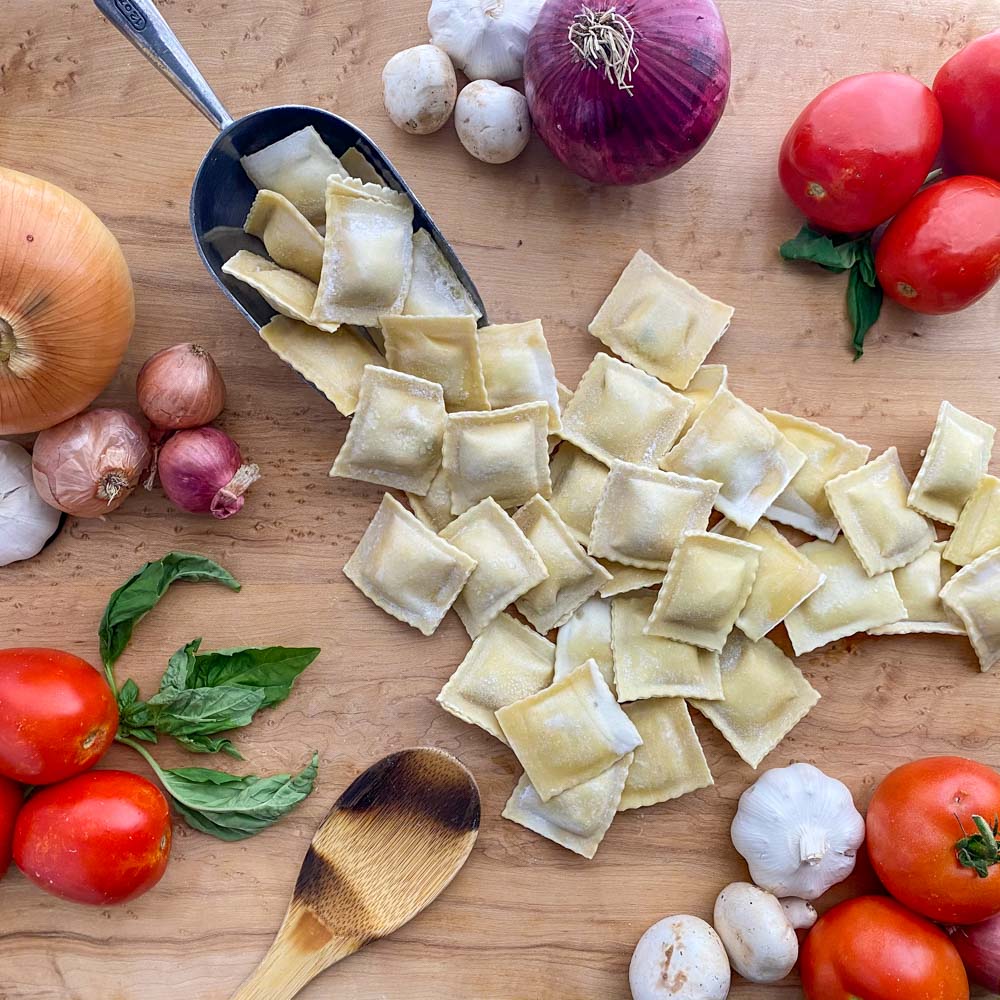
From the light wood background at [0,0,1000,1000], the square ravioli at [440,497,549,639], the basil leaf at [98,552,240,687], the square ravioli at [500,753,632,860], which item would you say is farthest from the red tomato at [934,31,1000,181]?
the basil leaf at [98,552,240,687]

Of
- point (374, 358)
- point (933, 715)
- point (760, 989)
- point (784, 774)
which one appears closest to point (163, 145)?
point (374, 358)

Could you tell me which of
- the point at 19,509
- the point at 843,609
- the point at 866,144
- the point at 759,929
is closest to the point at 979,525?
the point at 843,609

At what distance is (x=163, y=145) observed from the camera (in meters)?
2.04

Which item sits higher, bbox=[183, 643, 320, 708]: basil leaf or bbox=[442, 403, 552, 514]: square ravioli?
bbox=[442, 403, 552, 514]: square ravioli

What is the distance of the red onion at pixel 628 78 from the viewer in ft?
5.71

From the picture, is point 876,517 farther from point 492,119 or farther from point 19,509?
point 19,509

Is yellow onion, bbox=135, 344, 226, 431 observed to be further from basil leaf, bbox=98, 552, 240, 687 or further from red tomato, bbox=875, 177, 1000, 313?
red tomato, bbox=875, 177, 1000, 313

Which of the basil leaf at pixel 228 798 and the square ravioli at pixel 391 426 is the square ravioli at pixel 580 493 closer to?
the square ravioli at pixel 391 426

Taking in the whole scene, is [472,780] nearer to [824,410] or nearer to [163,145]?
[824,410]

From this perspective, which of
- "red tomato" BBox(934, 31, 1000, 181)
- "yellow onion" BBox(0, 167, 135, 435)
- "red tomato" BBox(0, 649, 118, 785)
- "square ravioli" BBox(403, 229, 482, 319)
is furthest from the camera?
"square ravioli" BBox(403, 229, 482, 319)

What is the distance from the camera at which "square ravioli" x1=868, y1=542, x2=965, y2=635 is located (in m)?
2.07

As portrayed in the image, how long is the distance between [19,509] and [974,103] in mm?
2266

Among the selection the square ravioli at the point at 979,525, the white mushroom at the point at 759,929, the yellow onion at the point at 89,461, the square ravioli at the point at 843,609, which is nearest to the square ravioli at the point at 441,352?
the yellow onion at the point at 89,461

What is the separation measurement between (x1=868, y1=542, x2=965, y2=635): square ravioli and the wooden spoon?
105cm
